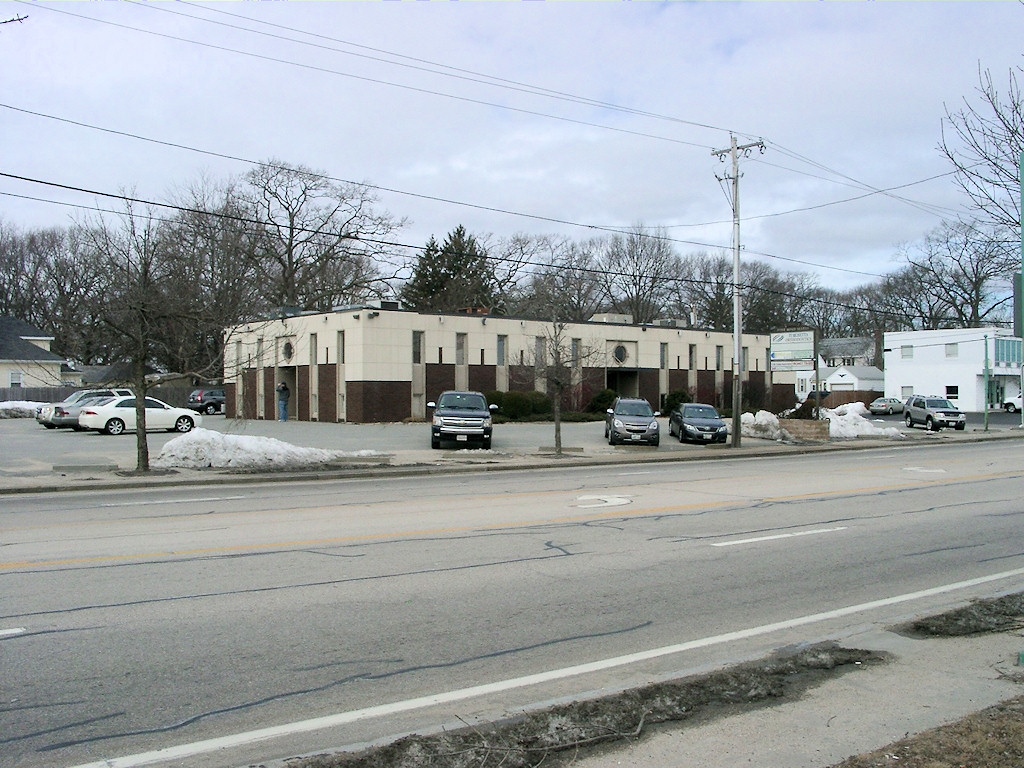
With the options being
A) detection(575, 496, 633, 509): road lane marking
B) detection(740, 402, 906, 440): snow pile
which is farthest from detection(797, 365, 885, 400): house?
detection(575, 496, 633, 509): road lane marking

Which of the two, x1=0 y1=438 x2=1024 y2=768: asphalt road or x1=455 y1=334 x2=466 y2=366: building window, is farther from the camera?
x1=455 y1=334 x2=466 y2=366: building window

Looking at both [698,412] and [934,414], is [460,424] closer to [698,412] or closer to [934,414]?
[698,412]

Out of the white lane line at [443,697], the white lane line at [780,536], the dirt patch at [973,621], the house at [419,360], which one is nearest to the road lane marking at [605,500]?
the white lane line at [780,536]

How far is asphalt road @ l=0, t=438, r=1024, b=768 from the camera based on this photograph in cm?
504

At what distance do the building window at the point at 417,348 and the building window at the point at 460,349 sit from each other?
2227 mm

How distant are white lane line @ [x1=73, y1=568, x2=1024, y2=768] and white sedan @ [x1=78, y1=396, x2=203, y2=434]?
3058 cm

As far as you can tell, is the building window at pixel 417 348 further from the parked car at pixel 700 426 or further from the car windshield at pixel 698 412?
the car windshield at pixel 698 412

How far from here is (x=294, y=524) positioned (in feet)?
38.8

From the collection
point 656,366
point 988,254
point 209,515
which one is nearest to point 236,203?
point 656,366

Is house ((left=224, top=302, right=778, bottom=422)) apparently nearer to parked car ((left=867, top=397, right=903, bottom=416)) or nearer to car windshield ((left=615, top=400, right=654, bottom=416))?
car windshield ((left=615, top=400, right=654, bottom=416))

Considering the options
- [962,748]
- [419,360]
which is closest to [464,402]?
[419,360]

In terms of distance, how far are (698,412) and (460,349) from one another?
54.6 feet

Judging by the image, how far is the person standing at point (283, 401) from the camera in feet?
145

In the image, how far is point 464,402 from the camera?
2903 cm
